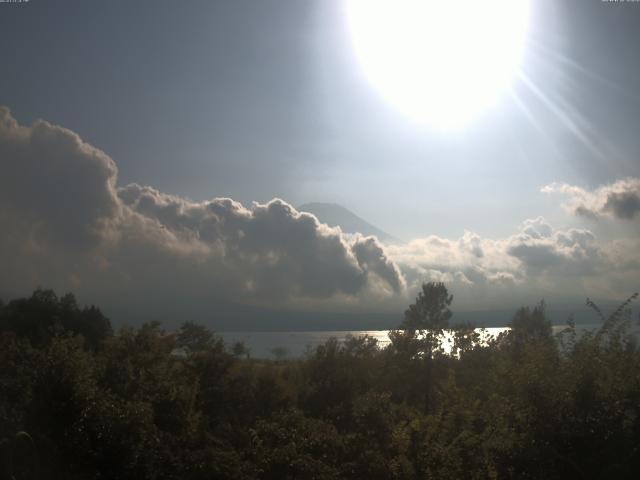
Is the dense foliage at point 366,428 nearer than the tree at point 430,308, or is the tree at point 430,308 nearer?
the dense foliage at point 366,428

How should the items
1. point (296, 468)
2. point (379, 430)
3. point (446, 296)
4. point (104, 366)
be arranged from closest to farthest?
point (296, 468) < point (379, 430) < point (104, 366) < point (446, 296)

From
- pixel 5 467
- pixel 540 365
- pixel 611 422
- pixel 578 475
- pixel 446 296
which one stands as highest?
pixel 446 296

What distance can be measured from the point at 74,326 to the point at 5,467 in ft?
182

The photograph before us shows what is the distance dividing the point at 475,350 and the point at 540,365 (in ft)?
58.8

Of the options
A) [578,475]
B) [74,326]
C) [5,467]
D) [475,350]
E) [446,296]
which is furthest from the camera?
[74,326]

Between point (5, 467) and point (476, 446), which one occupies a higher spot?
point (476, 446)

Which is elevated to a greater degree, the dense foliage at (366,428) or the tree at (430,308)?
the tree at (430,308)

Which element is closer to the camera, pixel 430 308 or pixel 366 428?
pixel 366 428

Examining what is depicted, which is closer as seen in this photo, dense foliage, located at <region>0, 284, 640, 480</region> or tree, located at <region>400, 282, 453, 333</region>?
dense foliage, located at <region>0, 284, 640, 480</region>

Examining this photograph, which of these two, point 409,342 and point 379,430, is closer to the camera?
point 379,430

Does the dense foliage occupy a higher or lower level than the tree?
lower

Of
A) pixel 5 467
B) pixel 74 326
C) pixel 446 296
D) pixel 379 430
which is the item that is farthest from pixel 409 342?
pixel 74 326

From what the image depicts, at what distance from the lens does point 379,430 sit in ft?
50.0

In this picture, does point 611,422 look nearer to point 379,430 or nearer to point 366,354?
point 379,430
